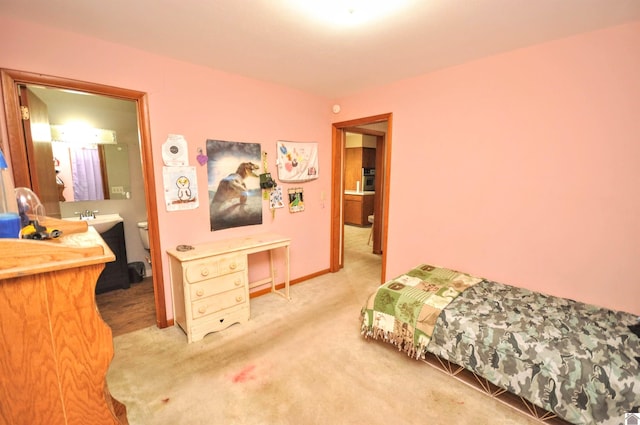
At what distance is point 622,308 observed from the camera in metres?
1.99

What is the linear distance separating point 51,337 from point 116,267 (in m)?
2.85

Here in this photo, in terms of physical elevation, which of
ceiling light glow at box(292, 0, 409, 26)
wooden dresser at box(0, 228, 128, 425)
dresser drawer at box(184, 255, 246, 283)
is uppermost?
ceiling light glow at box(292, 0, 409, 26)

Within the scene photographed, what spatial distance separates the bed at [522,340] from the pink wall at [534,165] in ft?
0.99

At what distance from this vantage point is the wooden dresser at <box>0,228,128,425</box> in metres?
0.83

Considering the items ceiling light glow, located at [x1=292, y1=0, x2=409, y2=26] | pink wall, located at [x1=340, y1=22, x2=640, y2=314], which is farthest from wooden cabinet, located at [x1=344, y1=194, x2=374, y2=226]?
ceiling light glow, located at [x1=292, y1=0, x2=409, y2=26]

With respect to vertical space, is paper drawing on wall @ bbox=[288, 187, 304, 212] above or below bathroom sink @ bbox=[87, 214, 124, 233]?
above

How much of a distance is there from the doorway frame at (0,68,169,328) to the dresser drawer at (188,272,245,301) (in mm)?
453

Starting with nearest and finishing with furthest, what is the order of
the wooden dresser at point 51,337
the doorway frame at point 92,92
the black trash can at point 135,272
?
the wooden dresser at point 51,337 < the doorway frame at point 92,92 < the black trash can at point 135,272

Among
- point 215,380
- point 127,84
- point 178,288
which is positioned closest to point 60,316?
point 215,380

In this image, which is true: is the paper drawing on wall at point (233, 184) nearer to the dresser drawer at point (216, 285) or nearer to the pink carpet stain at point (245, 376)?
the dresser drawer at point (216, 285)

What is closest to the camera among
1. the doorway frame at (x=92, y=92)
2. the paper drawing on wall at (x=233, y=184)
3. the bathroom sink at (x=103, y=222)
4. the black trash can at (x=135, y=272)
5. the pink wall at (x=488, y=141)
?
the doorway frame at (x=92, y=92)

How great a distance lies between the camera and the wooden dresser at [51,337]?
32.6 inches

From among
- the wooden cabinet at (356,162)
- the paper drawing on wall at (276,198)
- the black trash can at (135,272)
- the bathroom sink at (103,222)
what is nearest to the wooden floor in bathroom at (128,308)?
the black trash can at (135,272)

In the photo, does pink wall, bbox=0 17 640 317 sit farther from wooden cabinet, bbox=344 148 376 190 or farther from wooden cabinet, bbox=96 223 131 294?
wooden cabinet, bbox=344 148 376 190
